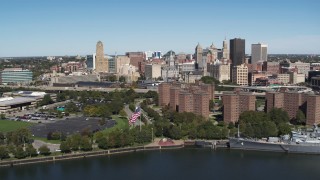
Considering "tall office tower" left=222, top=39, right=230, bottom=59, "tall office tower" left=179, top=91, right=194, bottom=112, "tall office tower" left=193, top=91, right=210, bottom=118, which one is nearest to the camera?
"tall office tower" left=193, top=91, right=210, bottom=118

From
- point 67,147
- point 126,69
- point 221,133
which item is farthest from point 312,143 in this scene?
point 126,69

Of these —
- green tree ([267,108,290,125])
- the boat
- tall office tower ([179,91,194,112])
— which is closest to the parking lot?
tall office tower ([179,91,194,112])

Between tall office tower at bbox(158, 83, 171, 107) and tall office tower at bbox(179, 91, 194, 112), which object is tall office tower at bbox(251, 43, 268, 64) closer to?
tall office tower at bbox(158, 83, 171, 107)

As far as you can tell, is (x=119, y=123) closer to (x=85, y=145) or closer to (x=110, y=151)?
(x=110, y=151)

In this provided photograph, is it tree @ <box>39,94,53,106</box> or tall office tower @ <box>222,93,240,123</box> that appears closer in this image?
tall office tower @ <box>222,93,240,123</box>

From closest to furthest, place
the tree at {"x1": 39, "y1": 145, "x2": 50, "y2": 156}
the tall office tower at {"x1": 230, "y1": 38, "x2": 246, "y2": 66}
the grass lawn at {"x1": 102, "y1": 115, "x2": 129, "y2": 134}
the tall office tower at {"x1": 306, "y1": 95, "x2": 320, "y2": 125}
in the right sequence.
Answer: the tree at {"x1": 39, "y1": 145, "x2": 50, "y2": 156} → the grass lawn at {"x1": 102, "y1": 115, "x2": 129, "y2": 134} → the tall office tower at {"x1": 306, "y1": 95, "x2": 320, "y2": 125} → the tall office tower at {"x1": 230, "y1": 38, "x2": 246, "y2": 66}

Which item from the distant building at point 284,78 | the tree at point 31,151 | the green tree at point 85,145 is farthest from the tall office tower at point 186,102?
the distant building at point 284,78

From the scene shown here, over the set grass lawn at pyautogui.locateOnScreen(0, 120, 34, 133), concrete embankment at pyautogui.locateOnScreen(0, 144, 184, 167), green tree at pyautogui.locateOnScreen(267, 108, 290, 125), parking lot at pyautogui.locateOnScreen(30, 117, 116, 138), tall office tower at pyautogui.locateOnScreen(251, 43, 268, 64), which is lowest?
concrete embankment at pyautogui.locateOnScreen(0, 144, 184, 167)
